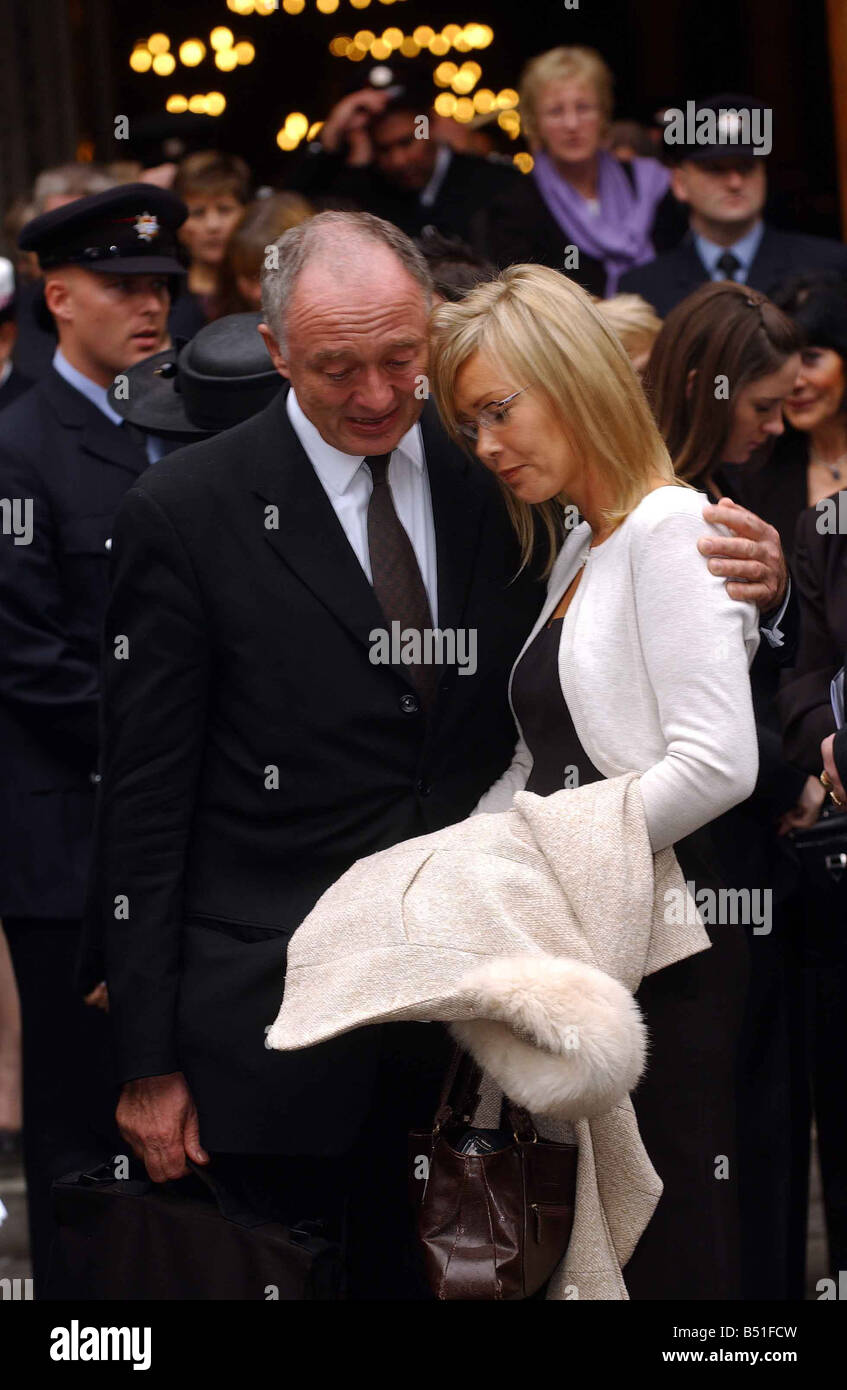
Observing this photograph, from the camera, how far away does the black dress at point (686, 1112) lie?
9.86 feet

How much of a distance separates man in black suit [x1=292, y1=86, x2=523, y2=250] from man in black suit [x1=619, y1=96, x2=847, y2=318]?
59 centimetres

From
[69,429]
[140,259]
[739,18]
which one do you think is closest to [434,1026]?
[69,429]

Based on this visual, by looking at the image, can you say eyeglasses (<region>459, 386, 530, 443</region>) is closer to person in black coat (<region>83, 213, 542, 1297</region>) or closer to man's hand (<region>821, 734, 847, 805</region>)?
person in black coat (<region>83, 213, 542, 1297</region>)

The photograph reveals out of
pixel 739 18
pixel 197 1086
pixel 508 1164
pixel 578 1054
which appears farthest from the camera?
pixel 739 18

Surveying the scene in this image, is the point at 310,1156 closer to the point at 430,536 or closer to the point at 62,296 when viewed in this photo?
the point at 430,536

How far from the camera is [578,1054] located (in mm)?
2699

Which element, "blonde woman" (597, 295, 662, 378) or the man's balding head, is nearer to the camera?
the man's balding head

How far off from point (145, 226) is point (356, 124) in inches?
79.4

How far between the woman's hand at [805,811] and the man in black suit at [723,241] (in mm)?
2088

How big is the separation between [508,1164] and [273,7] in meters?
8.93

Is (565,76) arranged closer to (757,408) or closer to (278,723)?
(757,408)

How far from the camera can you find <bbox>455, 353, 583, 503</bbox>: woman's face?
9.87 feet

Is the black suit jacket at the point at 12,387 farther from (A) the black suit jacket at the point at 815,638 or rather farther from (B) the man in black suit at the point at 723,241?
(A) the black suit jacket at the point at 815,638

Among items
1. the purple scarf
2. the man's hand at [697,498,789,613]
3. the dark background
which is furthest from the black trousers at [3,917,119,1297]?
the dark background
